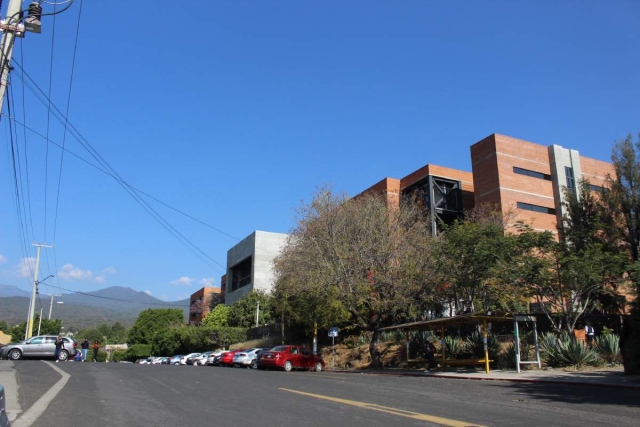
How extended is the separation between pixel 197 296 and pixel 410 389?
9142cm

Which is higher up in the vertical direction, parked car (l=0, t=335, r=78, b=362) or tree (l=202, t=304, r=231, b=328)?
tree (l=202, t=304, r=231, b=328)

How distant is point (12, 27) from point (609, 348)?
966 inches

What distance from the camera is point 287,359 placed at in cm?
2811

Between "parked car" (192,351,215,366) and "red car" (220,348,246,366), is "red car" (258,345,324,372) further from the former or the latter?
"parked car" (192,351,215,366)

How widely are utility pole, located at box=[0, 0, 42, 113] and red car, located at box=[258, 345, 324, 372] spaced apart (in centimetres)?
2021

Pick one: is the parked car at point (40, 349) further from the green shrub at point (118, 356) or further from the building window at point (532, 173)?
the green shrub at point (118, 356)

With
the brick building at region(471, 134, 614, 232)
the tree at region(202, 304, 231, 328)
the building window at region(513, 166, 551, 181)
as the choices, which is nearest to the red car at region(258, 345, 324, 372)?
the brick building at region(471, 134, 614, 232)

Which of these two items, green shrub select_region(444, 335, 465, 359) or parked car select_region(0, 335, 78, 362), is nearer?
green shrub select_region(444, 335, 465, 359)

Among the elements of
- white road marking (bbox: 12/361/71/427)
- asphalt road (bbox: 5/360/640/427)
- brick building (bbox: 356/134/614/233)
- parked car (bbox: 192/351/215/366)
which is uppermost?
brick building (bbox: 356/134/614/233)

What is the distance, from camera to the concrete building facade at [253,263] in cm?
6366

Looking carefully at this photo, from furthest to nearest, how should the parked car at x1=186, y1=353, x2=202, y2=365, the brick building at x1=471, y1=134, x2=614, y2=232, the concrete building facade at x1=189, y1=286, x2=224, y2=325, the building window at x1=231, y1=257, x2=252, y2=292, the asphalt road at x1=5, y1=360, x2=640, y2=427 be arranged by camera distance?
the concrete building facade at x1=189, y1=286, x2=224, y2=325 < the building window at x1=231, y1=257, x2=252, y2=292 < the brick building at x1=471, y1=134, x2=614, y2=232 < the parked car at x1=186, y1=353, x2=202, y2=365 < the asphalt road at x1=5, y1=360, x2=640, y2=427

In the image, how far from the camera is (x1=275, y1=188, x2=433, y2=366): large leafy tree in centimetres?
3016

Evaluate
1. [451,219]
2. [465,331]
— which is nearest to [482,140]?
[451,219]

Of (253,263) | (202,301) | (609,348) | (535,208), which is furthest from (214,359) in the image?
(202,301)
